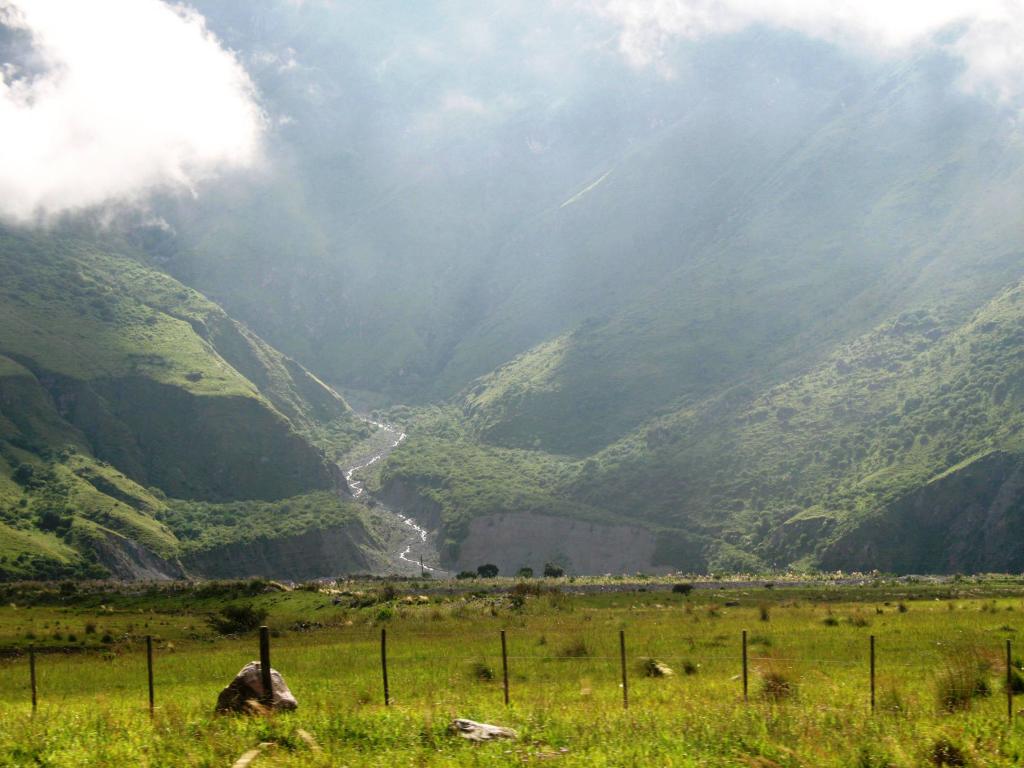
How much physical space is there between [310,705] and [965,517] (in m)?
173

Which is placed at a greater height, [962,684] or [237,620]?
[962,684]

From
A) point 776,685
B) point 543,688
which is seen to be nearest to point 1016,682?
point 776,685

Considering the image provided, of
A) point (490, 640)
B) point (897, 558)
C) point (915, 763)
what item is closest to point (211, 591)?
point (490, 640)

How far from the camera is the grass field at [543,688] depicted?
21688 millimetres

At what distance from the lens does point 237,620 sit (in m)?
72.8

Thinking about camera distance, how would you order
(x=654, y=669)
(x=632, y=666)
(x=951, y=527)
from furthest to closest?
1. (x=951, y=527)
2. (x=632, y=666)
3. (x=654, y=669)

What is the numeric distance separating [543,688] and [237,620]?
44.0m

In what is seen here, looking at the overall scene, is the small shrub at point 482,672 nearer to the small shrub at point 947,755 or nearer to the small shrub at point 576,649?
the small shrub at point 576,649

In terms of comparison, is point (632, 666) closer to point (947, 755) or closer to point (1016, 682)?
point (1016, 682)

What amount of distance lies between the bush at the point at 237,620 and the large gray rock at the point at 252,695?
143ft

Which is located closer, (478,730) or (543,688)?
(478,730)

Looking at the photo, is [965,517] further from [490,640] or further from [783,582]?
[490,640]

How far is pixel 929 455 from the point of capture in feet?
654

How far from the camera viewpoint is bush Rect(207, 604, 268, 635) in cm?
6944
